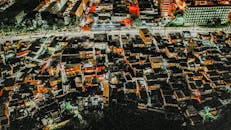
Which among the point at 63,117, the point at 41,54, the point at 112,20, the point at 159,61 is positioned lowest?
the point at 63,117

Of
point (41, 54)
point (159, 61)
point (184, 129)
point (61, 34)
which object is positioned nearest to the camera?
point (184, 129)

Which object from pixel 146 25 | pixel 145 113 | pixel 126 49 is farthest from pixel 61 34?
pixel 145 113

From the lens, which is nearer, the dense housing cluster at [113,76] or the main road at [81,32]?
the dense housing cluster at [113,76]

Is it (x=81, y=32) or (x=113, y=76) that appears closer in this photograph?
(x=113, y=76)

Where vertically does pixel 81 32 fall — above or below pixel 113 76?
above

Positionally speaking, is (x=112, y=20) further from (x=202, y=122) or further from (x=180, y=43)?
(x=202, y=122)

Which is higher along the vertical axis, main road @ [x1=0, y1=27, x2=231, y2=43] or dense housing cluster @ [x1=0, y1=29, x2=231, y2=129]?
main road @ [x1=0, y1=27, x2=231, y2=43]

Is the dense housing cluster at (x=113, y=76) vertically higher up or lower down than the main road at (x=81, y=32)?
lower down

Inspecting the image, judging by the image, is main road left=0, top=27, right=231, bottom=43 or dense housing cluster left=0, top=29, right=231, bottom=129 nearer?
dense housing cluster left=0, top=29, right=231, bottom=129
